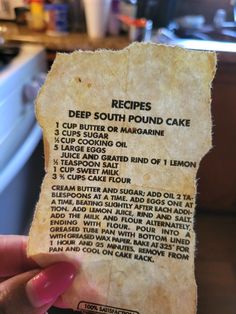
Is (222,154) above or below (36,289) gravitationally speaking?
below

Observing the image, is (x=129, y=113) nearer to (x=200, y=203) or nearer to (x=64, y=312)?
(x=64, y=312)

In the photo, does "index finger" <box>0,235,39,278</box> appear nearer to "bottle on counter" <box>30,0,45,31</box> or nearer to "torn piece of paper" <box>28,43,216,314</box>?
"torn piece of paper" <box>28,43,216,314</box>

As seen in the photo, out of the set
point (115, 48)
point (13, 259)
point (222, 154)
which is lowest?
point (222, 154)

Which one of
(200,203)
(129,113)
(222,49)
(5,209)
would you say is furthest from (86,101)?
(200,203)

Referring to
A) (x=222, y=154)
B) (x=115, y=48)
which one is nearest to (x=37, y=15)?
(x=115, y=48)

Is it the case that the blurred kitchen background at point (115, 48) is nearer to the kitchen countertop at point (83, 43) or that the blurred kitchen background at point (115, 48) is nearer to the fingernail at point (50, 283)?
the kitchen countertop at point (83, 43)

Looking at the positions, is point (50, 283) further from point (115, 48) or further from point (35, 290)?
point (115, 48)
